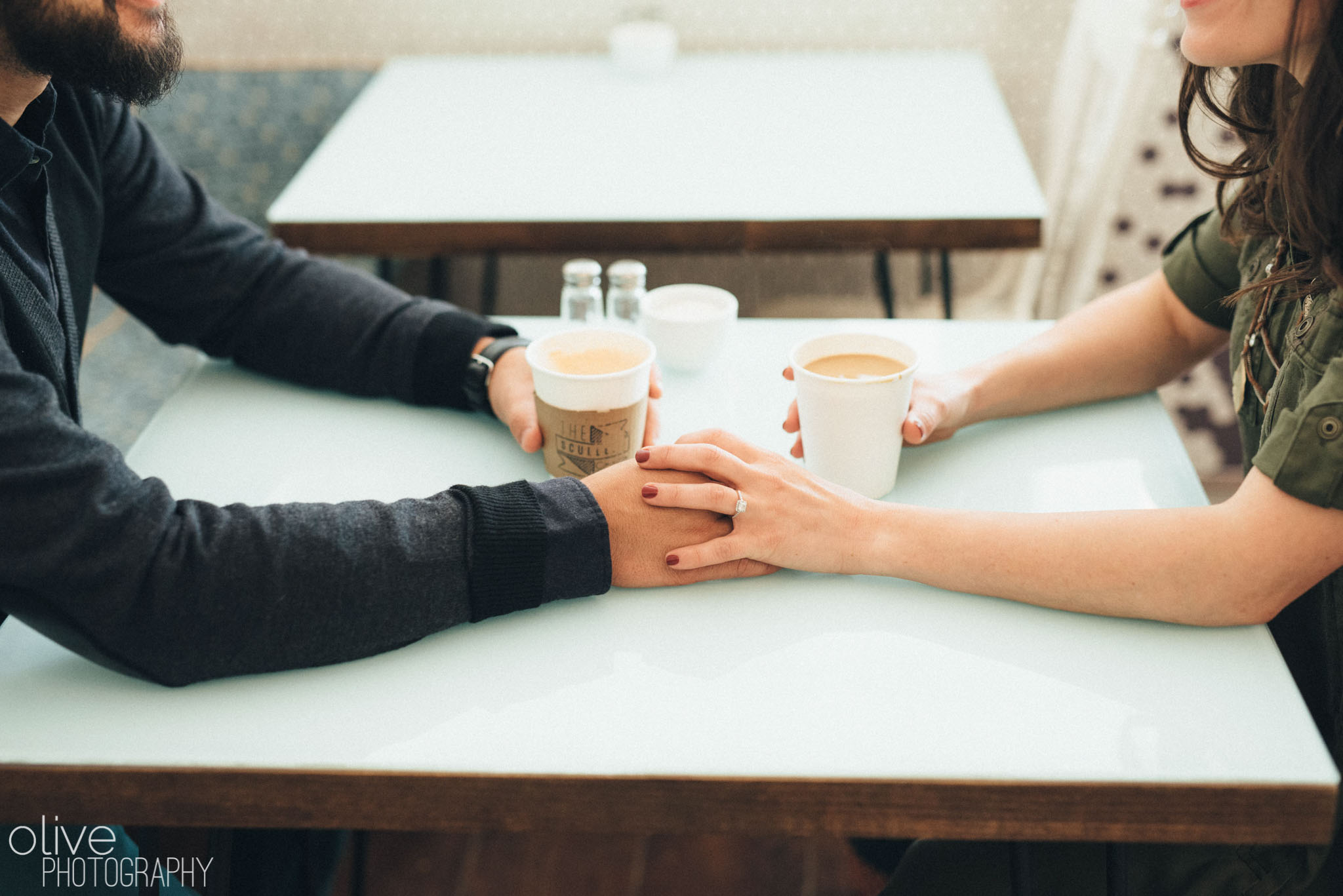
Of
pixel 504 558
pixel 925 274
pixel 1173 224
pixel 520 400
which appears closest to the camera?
pixel 504 558

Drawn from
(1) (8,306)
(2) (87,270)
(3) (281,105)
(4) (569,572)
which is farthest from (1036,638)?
(3) (281,105)

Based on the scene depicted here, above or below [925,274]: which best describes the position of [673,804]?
above

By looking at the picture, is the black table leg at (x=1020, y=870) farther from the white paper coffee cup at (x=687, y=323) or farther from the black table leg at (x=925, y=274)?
the black table leg at (x=925, y=274)

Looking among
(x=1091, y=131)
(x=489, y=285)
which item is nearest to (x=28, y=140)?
(x=489, y=285)

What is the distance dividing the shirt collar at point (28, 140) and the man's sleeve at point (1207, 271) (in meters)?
1.03

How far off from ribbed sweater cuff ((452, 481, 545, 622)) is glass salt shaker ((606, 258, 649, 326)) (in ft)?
1.58

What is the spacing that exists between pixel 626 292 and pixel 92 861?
765mm

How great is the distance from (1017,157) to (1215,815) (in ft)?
4.01

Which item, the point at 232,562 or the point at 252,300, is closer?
the point at 232,562

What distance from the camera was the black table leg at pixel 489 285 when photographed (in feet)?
7.14

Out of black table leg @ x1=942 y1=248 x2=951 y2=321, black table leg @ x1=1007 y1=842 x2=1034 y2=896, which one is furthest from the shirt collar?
black table leg @ x1=942 y1=248 x2=951 y2=321

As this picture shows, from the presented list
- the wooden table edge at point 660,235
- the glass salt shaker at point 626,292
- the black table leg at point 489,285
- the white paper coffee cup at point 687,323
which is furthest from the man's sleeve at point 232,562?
the black table leg at point 489,285

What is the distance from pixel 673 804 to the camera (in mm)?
659

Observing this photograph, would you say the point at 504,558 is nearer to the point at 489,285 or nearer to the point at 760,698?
the point at 760,698
